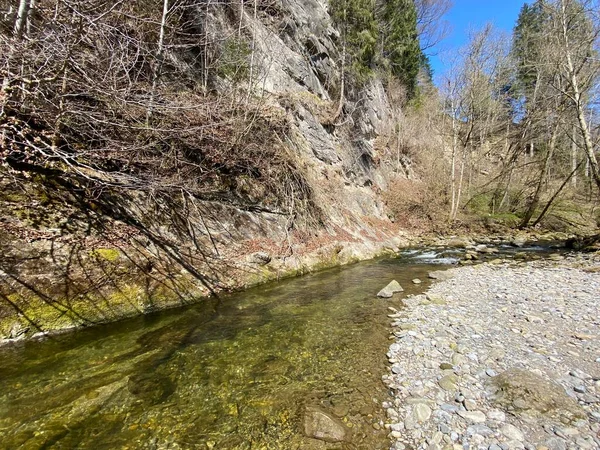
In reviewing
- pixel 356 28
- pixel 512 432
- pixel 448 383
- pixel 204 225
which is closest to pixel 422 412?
pixel 448 383

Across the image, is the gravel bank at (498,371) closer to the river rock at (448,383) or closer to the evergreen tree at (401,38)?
the river rock at (448,383)

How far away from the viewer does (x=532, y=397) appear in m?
3.30

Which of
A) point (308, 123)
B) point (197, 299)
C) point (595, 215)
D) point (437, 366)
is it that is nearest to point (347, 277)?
point (197, 299)

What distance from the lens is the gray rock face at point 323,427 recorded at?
308 centimetres

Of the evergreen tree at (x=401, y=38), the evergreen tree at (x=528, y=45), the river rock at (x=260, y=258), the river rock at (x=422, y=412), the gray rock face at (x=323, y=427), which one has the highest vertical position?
the evergreen tree at (x=401, y=38)

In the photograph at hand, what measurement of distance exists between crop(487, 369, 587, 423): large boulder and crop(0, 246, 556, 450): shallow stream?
1402 millimetres

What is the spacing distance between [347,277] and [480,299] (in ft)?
13.6

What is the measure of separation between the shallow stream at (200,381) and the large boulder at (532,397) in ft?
4.60

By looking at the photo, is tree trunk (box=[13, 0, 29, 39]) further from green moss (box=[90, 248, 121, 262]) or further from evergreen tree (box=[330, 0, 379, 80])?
evergreen tree (box=[330, 0, 379, 80])

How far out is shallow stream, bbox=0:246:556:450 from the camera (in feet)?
10.2

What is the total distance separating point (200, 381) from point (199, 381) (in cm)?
1

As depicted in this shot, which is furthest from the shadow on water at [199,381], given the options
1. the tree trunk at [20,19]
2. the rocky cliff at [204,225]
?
the tree trunk at [20,19]

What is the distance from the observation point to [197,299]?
727 centimetres

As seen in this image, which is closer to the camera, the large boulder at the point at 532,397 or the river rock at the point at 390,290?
the large boulder at the point at 532,397
